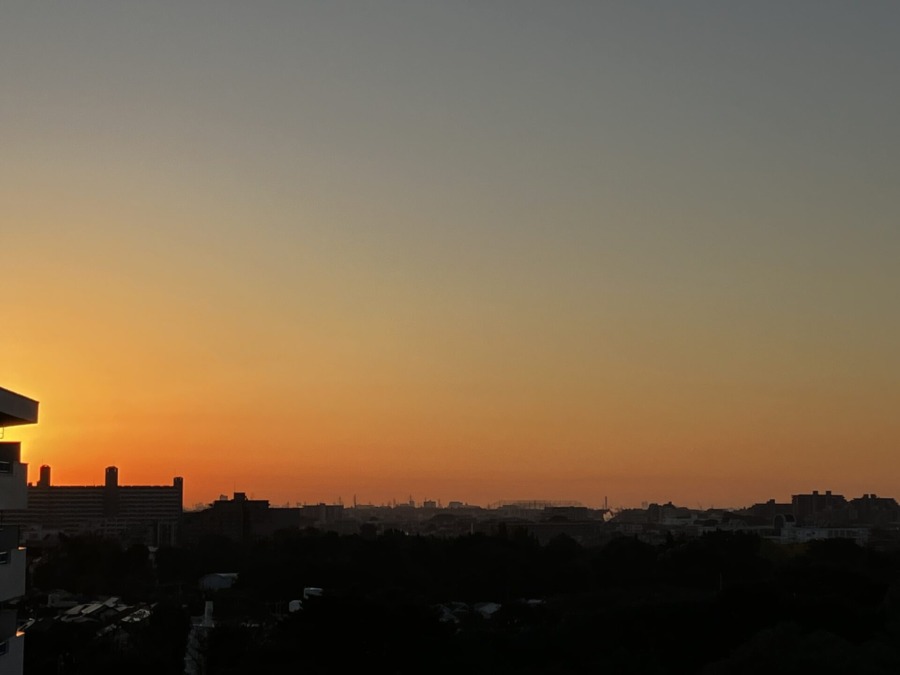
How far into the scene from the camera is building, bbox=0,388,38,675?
31.6 feet

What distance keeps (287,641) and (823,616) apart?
444 inches

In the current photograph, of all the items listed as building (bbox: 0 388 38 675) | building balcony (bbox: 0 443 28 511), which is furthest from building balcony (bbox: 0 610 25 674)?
building balcony (bbox: 0 443 28 511)

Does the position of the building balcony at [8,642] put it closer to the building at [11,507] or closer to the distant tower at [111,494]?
the building at [11,507]

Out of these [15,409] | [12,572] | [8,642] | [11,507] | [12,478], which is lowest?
[8,642]

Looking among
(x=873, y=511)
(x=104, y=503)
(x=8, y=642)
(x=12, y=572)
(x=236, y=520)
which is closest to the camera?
(x=12, y=572)

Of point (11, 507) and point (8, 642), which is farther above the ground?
point (11, 507)

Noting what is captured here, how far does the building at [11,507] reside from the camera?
964 centimetres

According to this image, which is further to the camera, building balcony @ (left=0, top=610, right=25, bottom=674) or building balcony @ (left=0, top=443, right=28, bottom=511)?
building balcony @ (left=0, top=610, right=25, bottom=674)

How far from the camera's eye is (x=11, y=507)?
974 centimetres

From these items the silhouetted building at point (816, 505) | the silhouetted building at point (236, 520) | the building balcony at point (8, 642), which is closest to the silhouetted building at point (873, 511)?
the silhouetted building at point (816, 505)

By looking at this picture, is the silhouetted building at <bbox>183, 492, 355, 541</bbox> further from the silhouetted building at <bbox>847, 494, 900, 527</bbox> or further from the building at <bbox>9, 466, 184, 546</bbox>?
the silhouetted building at <bbox>847, 494, 900, 527</bbox>

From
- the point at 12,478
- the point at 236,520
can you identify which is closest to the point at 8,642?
the point at 12,478

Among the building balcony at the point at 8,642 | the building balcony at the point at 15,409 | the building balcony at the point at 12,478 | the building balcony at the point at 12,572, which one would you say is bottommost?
the building balcony at the point at 8,642

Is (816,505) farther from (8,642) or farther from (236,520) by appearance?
(8,642)
